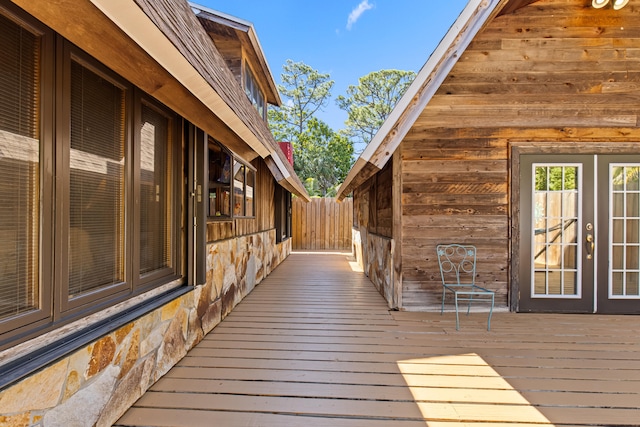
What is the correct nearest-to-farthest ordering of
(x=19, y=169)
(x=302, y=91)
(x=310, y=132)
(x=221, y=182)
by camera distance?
(x=19, y=169), (x=221, y=182), (x=310, y=132), (x=302, y=91)

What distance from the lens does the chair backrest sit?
3836mm

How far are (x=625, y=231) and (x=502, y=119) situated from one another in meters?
1.99

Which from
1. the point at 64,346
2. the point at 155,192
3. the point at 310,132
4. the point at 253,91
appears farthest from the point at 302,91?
the point at 64,346

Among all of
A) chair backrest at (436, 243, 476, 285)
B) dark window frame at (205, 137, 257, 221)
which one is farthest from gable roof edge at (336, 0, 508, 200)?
dark window frame at (205, 137, 257, 221)

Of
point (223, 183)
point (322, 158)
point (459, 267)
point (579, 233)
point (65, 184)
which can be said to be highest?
point (322, 158)

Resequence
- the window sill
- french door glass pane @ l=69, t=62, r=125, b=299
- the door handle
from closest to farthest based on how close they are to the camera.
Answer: the window sill → french door glass pane @ l=69, t=62, r=125, b=299 → the door handle

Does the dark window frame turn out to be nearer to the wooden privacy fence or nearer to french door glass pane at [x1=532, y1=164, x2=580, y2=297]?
french door glass pane at [x1=532, y1=164, x2=580, y2=297]

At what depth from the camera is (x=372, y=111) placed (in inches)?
738

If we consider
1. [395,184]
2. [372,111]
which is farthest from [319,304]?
[372,111]

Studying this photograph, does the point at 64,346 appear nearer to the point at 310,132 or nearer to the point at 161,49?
the point at 161,49

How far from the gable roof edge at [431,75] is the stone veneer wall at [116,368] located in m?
2.06

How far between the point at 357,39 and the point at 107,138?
2125 cm

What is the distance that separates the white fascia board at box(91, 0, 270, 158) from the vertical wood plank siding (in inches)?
100

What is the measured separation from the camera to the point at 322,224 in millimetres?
11578
